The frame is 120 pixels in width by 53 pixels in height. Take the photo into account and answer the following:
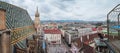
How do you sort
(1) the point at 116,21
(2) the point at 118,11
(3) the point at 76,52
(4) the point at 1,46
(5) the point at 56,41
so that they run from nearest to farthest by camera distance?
(4) the point at 1,46, (2) the point at 118,11, (1) the point at 116,21, (3) the point at 76,52, (5) the point at 56,41

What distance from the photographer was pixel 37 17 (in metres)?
96.2

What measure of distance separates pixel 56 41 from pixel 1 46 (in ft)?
435

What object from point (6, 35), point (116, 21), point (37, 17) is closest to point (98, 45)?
point (116, 21)

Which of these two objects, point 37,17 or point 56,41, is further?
point 56,41

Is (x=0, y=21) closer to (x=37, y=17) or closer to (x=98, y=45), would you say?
(x=98, y=45)

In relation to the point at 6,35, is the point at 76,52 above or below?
below

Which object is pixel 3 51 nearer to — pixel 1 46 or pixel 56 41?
pixel 1 46

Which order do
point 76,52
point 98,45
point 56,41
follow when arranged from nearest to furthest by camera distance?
point 98,45 < point 76,52 < point 56,41

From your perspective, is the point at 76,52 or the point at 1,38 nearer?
the point at 1,38

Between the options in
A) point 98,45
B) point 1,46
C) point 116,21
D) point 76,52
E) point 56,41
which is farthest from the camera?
point 56,41

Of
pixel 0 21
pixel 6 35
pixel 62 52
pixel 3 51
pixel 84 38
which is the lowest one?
pixel 62 52

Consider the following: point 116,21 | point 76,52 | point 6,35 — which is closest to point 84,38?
point 76,52

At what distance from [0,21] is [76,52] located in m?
60.5

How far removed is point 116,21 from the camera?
56.6ft
